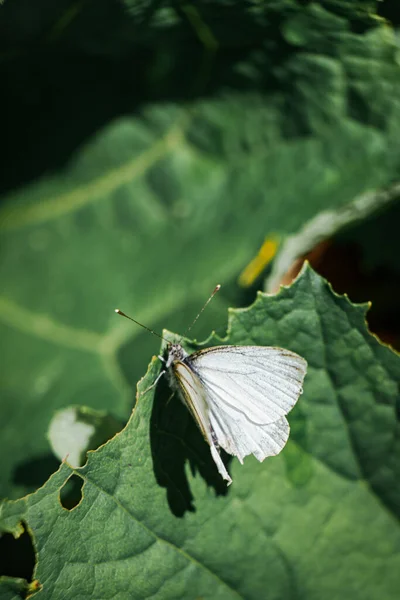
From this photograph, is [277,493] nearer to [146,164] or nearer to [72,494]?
[72,494]

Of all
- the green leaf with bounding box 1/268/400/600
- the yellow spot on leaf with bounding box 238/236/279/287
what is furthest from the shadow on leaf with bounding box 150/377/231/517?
the yellow spot on leaf with bounding box 238/236/279/287

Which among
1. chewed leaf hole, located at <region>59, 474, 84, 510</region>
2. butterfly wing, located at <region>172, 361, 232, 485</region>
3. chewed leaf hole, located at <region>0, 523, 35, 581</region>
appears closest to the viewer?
butterfly wing, located at <region>172, 361, 232, 485</region>

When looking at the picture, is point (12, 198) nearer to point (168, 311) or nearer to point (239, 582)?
point (168, 311)

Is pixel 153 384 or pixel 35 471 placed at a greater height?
pixel 153 384

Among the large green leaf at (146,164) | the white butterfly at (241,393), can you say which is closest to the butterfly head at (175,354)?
the white butterfly at (241,393)

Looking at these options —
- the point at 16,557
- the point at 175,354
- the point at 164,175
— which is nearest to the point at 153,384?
the point at 175,354

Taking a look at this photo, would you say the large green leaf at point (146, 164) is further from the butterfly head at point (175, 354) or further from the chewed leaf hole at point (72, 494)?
the butterfly head at point (175, 354)

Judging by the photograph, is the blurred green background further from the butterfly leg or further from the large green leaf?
the butterfly leg
